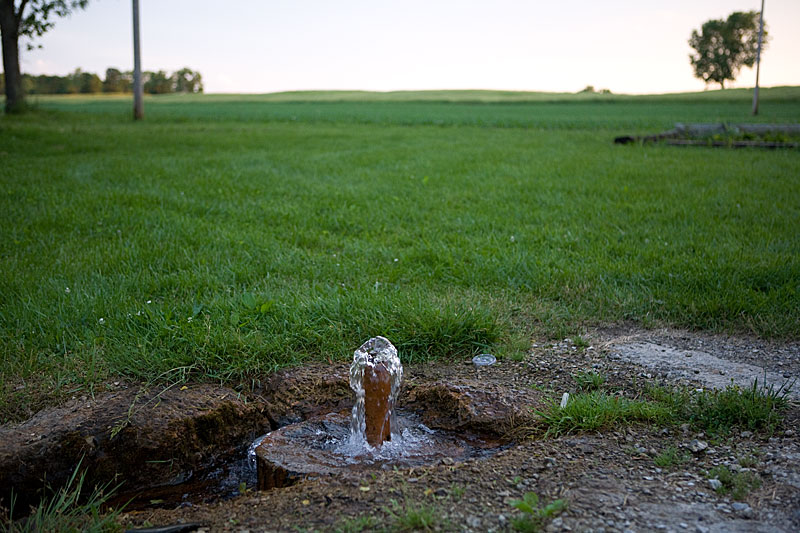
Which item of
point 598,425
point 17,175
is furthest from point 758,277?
point 17,175

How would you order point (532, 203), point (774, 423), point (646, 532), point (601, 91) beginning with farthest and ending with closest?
point (601, 91)
point (532, 203)
point (774, 423)
point (646, 532)

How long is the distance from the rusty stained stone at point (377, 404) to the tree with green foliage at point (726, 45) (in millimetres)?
67796

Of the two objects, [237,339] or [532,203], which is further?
[532,203]

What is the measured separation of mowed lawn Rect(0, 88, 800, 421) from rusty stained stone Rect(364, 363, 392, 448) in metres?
0.69

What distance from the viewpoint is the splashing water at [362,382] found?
9.09ft

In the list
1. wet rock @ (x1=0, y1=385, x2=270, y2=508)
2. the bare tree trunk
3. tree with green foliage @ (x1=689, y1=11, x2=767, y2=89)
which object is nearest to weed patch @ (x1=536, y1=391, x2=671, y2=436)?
wet rock @ (x1=0, y1=385, x2=270, y2=508)

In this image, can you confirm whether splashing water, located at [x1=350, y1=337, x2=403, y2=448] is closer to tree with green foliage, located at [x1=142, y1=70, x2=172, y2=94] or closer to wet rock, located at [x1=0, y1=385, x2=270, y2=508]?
wet rock, located at [x1=0, y1=385, x2=270, y2=508]

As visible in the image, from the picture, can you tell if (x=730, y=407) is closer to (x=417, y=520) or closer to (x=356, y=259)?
(x=417, y=520)

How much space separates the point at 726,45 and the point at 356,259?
6727 centimetres

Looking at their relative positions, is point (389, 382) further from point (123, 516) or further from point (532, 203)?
point (532, 203)

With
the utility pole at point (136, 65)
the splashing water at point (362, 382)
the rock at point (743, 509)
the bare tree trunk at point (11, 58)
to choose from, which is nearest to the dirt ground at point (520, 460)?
the rock at point (743, 509)

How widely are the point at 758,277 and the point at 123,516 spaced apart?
4.46 metres

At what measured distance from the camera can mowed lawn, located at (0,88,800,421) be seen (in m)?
3.56

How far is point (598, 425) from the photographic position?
2668mm
